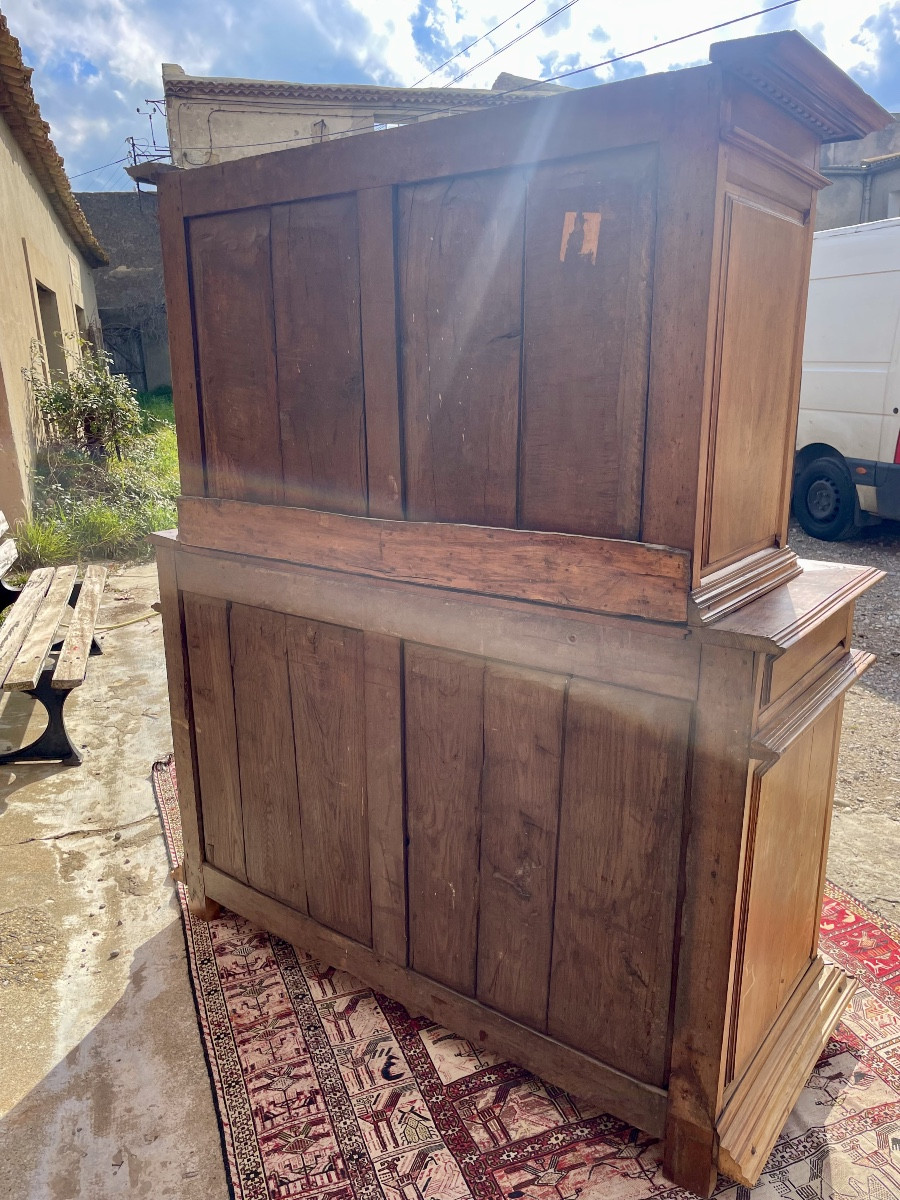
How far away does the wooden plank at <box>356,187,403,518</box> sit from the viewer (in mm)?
1653

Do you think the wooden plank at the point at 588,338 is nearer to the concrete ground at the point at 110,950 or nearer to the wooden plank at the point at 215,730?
the wooden plank at the point at 215,730

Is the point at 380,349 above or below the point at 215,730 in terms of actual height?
above

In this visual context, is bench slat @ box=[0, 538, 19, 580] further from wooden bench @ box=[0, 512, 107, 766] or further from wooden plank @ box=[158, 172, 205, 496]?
wooden plank @ box=[158, 172, 205, 496]

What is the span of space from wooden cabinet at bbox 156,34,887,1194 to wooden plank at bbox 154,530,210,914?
128 mm

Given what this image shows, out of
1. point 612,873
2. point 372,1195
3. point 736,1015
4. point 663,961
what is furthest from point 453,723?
point 372,1195

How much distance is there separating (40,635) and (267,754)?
2182 mm

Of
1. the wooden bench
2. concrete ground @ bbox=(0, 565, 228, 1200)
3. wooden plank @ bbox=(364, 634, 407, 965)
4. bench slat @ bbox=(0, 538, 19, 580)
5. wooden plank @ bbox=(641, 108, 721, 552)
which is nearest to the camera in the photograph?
wooden plank @ bbox=(641, 108, 721, 552)

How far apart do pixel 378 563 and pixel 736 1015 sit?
1183 mm

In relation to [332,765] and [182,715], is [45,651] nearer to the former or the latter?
[182,715]

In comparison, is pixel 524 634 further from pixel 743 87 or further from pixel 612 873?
pixel 743 87

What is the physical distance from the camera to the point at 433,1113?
1.83m

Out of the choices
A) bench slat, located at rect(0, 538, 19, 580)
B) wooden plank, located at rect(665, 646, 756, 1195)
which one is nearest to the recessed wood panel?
wooden plank, located at rect(665, 646, 756, 1195)

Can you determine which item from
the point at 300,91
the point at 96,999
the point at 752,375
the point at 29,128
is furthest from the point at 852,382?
the point at 300,91

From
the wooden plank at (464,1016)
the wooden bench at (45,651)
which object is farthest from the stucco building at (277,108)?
the wooden plank at (464,1016)
